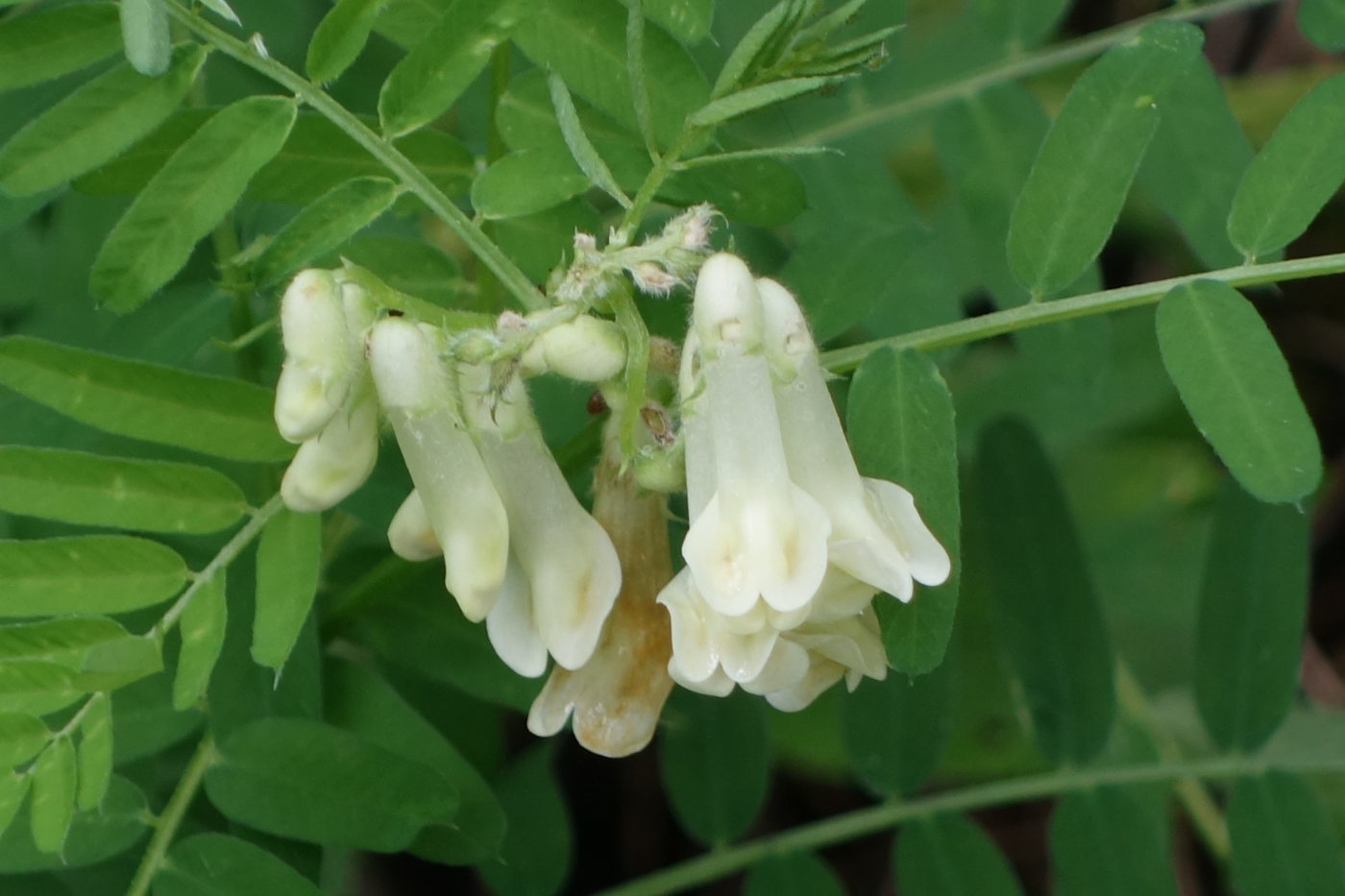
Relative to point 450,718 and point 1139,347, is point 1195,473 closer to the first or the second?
point 1139,347

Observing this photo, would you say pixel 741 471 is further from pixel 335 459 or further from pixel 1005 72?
pixel 1005 72

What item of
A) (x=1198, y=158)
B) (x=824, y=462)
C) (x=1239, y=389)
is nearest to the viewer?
(x=824, y=462)

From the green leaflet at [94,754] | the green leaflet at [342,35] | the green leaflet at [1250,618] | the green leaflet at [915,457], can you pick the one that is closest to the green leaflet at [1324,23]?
the green leaflet at [1250,618]

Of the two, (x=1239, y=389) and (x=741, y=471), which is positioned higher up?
(x=1239, y=389)

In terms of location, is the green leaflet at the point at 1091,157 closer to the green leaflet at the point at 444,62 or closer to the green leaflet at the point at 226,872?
the green leaflet at the point at 444,62

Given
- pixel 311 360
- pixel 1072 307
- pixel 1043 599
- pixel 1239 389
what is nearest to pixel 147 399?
pixel 311 360

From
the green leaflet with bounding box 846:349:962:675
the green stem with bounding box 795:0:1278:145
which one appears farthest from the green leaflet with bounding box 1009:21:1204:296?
the green stem with bounding box 795:0:1278:145

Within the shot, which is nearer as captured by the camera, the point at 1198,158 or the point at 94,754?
the point at 94,754
